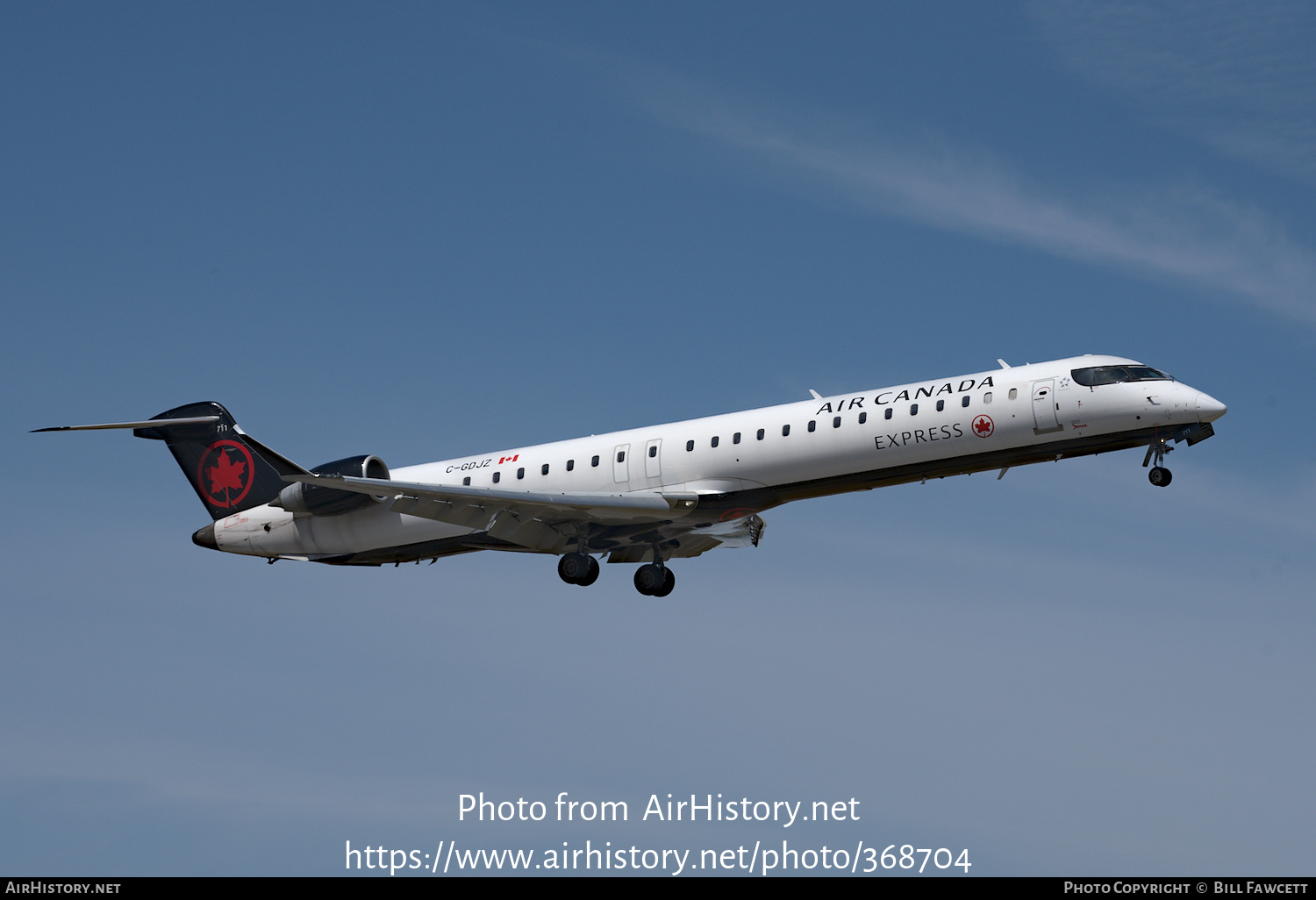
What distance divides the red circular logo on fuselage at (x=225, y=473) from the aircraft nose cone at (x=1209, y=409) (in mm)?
22766

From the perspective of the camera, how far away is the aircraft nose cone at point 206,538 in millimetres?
38688

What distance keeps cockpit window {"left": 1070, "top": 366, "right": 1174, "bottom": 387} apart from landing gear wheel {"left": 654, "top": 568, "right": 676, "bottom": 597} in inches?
445

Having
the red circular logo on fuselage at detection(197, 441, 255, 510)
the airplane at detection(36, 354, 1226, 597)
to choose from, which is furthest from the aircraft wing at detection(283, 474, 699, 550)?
the red circular logo on fuselage at detection(197, 441, 255, 510)

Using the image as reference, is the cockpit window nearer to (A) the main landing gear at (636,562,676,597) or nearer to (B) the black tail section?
(A) the main landing gear at (636,562,676,597)

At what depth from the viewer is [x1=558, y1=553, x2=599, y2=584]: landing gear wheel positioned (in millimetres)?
34906

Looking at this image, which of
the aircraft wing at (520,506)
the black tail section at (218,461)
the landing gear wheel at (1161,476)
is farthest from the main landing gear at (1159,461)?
the black tail section at (218,461)

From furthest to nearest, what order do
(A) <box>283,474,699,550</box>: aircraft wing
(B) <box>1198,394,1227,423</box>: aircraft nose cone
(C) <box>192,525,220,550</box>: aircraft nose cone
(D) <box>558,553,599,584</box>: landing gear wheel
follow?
(C) <box>192,525,220,550</box>: aircraft nose cone < (D) <box>558,553,599,584</box>: landing gear wheel < (A) <box>283,474,699,550</box>: aircraft wing < (B) <box>1198,394,1227,423</box>: aircraft nose cone

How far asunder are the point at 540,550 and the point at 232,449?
358 inches

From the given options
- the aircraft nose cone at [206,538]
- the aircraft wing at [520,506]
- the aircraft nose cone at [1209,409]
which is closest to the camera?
the aircraft nose cone at [1209,409]

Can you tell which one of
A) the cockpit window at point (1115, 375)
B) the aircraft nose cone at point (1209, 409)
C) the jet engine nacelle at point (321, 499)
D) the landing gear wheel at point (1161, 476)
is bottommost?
the landing gear wheel at point (1161, 476)

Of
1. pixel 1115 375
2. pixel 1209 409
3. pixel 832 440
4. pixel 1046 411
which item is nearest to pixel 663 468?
pixel 832 440

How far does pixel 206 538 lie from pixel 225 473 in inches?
67.4

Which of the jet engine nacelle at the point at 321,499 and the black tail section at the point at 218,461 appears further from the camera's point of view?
the black tail section at the point at 218,461

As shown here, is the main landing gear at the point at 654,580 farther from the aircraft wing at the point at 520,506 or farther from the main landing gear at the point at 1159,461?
the main landing gear at the point at 1159,461
